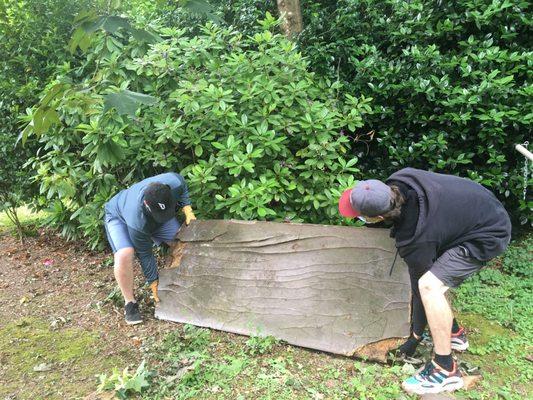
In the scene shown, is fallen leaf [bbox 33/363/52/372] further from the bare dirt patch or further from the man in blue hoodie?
the man in blue hoodie

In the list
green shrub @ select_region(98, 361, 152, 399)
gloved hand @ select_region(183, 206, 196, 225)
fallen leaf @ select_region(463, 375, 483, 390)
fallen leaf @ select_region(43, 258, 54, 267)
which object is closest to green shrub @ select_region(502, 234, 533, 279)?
fallen leaf @ select_region(463, 375, 483, 390)

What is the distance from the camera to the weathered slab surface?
3.16m

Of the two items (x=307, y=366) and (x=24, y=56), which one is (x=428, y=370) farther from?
(x=24, y=56)

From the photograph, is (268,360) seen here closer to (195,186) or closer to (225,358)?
(225,358)

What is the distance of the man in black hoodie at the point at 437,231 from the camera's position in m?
2.66

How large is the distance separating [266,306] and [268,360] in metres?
0.43

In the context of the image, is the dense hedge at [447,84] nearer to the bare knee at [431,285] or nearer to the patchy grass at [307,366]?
the patchy grass at [307,366]

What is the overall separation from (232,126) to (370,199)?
166 cm

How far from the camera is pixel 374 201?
2609 millimetres

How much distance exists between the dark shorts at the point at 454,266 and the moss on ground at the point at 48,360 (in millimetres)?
2270

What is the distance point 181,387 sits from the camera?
9.50ft

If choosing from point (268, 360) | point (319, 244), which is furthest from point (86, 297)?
point (319, 244)

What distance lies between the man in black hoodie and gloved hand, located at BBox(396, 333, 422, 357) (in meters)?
0.22

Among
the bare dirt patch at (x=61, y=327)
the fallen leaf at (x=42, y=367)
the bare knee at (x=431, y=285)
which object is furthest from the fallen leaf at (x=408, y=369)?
the fallen leaf at (x=42, y=367)
